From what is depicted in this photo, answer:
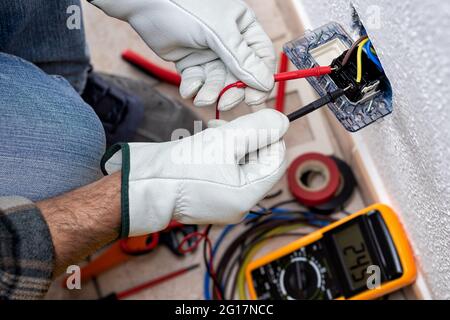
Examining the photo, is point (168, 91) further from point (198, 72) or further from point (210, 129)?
point (210, 129)

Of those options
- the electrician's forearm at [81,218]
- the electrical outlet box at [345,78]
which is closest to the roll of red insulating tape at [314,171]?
the electrical outlet box at [345,78]

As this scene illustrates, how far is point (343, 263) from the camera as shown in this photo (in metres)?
0.94

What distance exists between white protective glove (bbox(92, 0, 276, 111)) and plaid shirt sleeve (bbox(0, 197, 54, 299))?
28 centimetres

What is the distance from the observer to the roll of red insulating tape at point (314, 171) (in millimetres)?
1048

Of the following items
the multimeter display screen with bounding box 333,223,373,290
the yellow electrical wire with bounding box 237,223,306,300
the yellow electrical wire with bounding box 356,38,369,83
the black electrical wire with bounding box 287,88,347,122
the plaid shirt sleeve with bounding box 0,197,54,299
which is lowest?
the yellow electrical wire with bounding box 237,223,306,300

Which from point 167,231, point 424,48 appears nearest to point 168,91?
point 167,231

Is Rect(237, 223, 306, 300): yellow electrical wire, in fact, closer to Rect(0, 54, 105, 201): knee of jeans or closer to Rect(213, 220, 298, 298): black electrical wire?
Rect(213, 220, 298, 298): black electrical wire

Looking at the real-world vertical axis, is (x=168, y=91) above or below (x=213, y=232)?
above

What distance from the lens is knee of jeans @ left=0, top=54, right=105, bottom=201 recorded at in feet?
2.39

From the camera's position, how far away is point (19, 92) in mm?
766

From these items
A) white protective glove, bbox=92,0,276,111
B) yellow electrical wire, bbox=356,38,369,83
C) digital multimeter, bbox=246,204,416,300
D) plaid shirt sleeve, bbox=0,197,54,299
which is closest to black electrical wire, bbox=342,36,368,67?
yellow electrical wire, bbox=356,38,369,83

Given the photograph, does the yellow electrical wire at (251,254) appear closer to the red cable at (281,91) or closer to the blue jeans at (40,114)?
the red cable at (281,91)

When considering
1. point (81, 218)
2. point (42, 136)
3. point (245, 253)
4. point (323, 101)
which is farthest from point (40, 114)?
point (245, 253)
